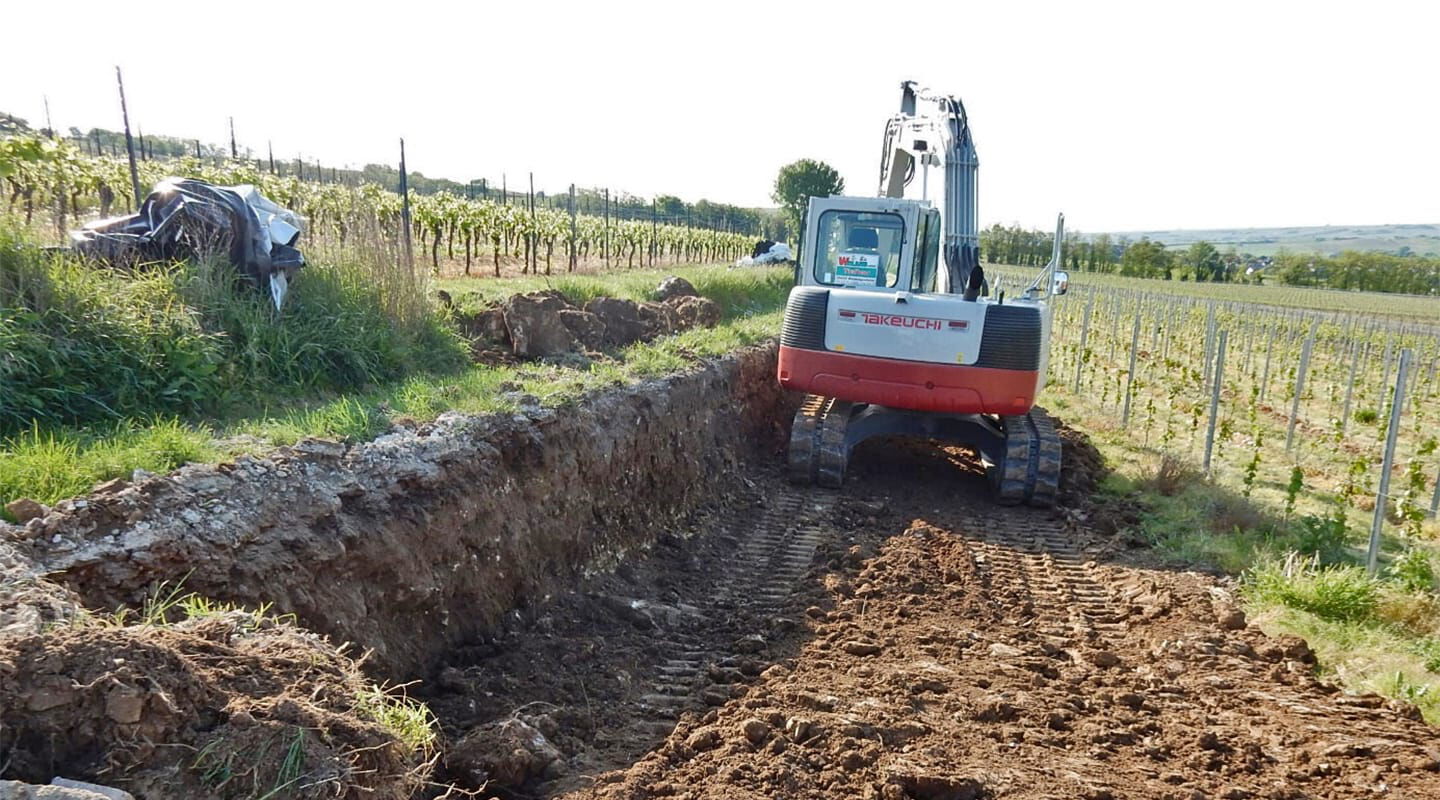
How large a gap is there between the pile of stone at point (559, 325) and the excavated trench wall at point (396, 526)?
2.17 m

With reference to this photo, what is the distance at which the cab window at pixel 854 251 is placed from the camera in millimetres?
8773

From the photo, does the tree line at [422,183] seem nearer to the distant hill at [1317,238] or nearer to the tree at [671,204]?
the tree at [671,204]

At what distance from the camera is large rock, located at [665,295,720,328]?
12.0 meters

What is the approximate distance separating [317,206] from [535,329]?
7442mm

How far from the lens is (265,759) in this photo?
7.20 feet

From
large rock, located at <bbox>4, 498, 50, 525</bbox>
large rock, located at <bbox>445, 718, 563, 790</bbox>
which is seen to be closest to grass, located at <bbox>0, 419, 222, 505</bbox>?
large rock, located at <bbox>4, 498, 50, 525</bbox>

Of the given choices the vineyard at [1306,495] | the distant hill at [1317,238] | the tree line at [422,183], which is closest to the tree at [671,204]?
the tree line at [422,183]

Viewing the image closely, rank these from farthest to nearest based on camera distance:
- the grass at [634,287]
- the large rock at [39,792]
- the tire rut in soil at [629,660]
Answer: the grass at [634,287] < the tire rut in soil at [629,660] < the large rock at [39,792]

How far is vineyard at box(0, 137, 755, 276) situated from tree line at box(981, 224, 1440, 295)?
31.0 metres

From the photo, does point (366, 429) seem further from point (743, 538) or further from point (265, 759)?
point (743, 538)

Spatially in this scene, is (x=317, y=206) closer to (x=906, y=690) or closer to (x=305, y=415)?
(x=305, y=415)

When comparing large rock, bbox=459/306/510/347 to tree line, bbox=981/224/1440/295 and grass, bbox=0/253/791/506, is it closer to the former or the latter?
grass, bbox=0/253/791/506

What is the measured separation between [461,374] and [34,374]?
3076 millimetres

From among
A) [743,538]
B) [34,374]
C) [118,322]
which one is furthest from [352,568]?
[743,538]
